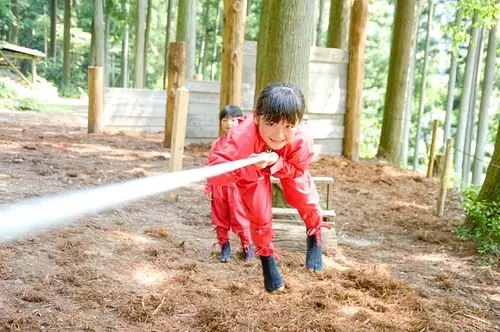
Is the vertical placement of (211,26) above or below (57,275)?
above

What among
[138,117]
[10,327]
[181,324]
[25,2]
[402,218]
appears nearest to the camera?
[10,327]

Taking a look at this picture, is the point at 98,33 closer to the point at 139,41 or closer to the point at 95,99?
the point at 139,41

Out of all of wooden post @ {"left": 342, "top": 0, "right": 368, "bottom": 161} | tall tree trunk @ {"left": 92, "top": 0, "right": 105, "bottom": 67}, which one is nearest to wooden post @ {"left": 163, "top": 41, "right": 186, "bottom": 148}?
wooden post @ {"left": 342, "top": 0, "right": 368, "bottom": 161}

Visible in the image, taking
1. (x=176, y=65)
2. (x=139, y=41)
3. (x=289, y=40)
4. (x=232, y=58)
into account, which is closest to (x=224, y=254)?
(x=289, y=40)

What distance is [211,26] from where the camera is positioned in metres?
34.0

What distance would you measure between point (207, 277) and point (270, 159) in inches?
58.4

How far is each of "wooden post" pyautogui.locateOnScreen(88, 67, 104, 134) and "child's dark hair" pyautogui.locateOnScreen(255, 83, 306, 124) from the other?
30.5 ft

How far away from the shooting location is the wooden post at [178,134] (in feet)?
19.5

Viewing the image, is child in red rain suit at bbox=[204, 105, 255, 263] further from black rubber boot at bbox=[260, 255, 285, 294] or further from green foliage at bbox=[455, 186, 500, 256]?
green foliage at bbox=[455, 186, 500, 256]

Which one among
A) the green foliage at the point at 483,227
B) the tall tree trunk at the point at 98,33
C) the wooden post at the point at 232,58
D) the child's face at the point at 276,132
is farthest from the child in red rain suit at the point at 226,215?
the tall tree trunk at the point at 98,33

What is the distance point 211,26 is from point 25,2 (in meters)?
19.5

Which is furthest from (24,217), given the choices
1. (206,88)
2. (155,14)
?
(155,14)

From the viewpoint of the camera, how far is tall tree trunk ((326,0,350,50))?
11.4 m

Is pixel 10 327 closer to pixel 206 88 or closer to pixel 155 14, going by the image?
pixel 206 88
